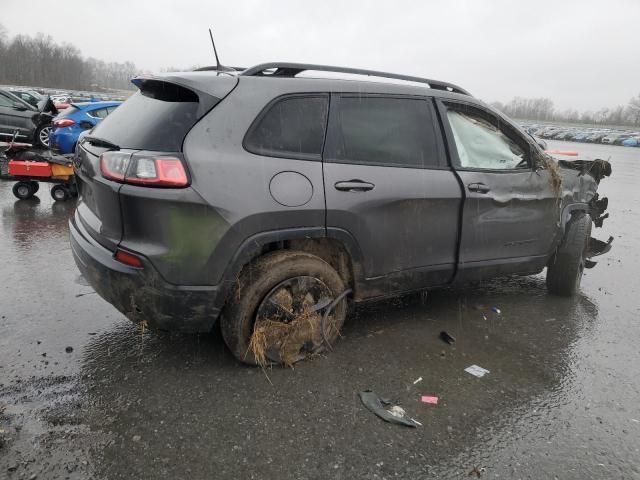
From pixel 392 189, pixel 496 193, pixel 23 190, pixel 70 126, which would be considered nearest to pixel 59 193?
pixel 23 190

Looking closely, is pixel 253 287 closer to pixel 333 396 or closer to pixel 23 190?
pixel 333 396

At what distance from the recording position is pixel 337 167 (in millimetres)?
3018

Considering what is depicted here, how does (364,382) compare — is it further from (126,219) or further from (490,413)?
(126,219)

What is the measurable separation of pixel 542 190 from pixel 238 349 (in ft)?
9.33

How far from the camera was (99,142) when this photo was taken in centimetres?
299

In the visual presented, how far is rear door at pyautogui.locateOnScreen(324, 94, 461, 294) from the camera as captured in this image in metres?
3.06

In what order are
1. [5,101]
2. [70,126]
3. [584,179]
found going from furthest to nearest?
[5,101] → [70,126] → [584,179]

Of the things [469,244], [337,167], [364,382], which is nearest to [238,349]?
[364,382]

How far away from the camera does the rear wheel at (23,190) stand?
840 centimetres

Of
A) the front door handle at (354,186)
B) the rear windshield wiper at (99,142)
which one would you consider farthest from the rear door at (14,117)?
the front door handle at (354,186)

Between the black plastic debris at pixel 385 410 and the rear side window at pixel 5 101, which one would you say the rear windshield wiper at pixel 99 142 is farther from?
the rear side window at pixel 5 101

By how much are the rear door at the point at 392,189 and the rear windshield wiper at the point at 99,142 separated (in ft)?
4.16

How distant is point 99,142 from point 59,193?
250 inches

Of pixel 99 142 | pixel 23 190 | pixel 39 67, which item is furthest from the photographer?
pixel 39 67
